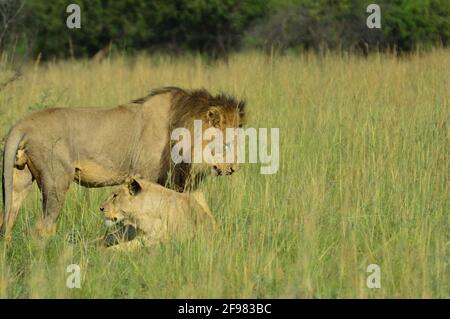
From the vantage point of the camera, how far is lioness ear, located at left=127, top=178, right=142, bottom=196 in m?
5.28

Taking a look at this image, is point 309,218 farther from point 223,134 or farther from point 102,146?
point 102,146

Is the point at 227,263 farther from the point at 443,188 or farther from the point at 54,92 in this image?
the point at 54,92

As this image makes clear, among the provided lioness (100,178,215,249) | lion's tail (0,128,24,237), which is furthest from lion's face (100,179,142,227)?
lion's tail (0,128,24,237)

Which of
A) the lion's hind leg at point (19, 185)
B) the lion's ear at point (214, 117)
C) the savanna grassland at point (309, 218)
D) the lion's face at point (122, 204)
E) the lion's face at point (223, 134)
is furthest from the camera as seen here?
the lion's ear at point (214, 117)

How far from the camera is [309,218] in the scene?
5.00m

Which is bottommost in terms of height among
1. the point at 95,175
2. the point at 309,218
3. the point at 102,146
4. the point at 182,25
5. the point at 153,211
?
the point at 309,218

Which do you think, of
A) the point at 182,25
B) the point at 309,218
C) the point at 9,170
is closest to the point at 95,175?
the point at 9,170

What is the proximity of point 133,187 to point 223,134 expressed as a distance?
75 cm

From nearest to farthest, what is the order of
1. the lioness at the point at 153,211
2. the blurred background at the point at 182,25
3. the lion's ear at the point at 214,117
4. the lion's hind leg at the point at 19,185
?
the lioness at the point at 153,211
the lion's hind leg at the point at 19,185
the lion's ear at the point at 214,117
the blurred background at the point at 182,25

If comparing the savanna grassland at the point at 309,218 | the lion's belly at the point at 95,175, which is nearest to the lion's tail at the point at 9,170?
the savanna grassland at the point at 309,218

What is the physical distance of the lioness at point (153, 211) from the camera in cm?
520

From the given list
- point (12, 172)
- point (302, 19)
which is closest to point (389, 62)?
point (12, 172)

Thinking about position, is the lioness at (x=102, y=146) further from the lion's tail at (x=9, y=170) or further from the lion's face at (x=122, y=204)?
the lion's face at (x=122, y=204)

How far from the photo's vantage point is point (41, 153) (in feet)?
17.3
